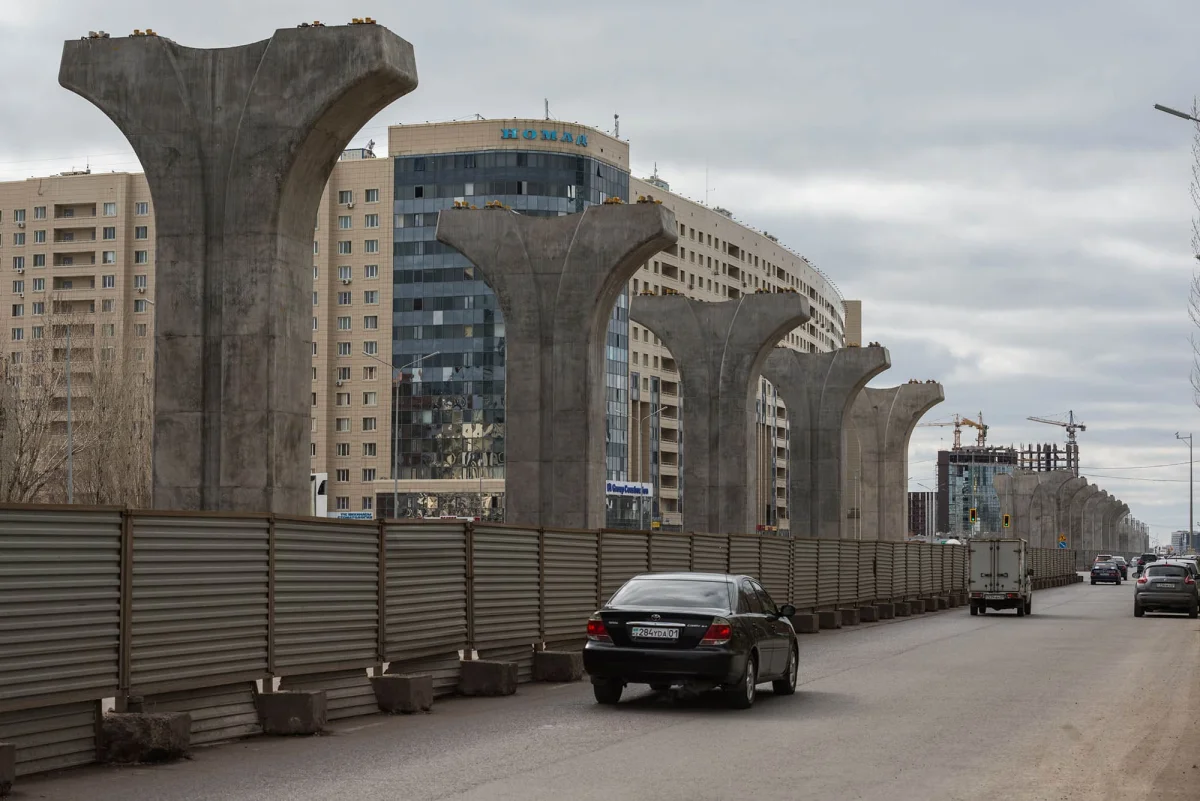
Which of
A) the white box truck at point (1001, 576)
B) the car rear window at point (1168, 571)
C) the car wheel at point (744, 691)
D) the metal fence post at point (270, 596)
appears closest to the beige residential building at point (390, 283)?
the white box truck at point (1001, 576)

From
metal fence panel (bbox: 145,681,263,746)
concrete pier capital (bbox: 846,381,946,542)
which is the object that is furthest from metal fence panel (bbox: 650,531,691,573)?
concrete pier capital (bbox: 846,381,946,542)

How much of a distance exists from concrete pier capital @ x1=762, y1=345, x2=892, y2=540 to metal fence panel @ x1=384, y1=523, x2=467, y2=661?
146 ft

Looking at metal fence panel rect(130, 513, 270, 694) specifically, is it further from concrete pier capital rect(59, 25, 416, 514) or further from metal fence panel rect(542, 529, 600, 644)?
concrete pier capital rect(59, 25, 416, 514)

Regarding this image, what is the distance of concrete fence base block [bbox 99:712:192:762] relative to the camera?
38.9ft

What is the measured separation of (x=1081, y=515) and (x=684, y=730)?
16042 centimetres

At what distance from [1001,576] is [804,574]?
12474 mm

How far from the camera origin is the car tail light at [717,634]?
16.3m

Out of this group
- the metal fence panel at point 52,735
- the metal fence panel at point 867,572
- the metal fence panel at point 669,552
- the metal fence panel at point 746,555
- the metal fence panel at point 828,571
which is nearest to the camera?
the metal fence panel at point 52,735

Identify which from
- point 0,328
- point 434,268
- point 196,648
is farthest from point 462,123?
point 196,648

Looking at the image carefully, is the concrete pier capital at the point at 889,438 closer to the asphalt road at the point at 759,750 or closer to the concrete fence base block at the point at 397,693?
the asphalt road at the point at 759,750

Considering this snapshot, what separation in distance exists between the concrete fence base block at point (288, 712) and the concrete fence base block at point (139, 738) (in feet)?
6.18

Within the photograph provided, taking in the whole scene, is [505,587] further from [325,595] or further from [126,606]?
[126,606]

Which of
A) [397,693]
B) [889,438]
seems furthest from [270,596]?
[889,438]

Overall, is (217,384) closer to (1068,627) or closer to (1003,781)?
(1003,781)
